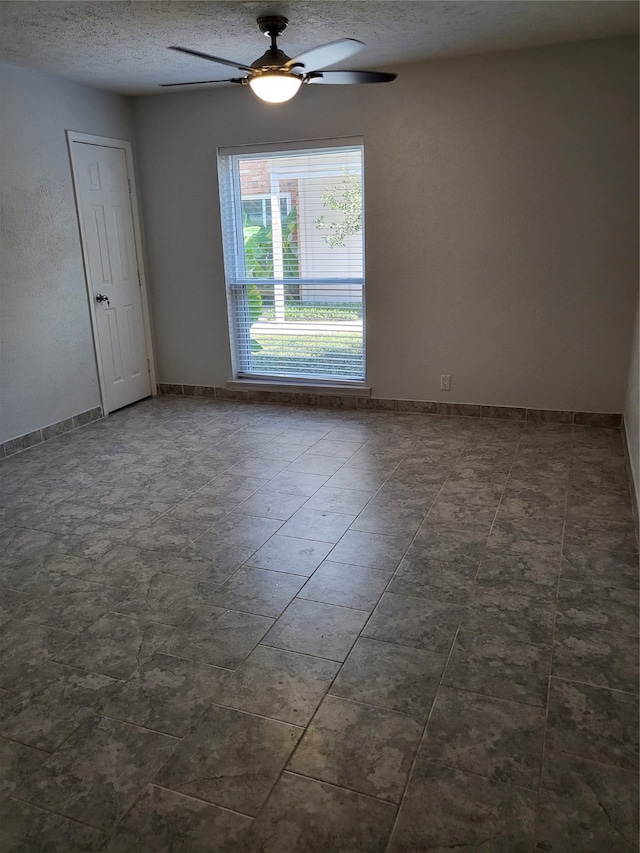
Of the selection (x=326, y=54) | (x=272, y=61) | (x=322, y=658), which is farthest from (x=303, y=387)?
(x=322, y=658)

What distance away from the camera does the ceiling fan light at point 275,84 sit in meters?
3.15

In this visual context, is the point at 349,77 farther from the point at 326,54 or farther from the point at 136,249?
the point at 136,249

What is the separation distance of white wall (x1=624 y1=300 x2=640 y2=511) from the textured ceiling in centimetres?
182

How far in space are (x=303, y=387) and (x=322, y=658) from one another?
3.48 meters

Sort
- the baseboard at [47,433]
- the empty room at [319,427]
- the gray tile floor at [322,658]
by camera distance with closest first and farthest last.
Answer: the gray tile floor at [322,658], the empty room at [319,427], the baseboard at [47,433]

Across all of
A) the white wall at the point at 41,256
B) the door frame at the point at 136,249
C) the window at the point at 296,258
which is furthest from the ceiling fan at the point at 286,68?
the door frame at the point at 136,249

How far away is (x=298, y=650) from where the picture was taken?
223 centimetres

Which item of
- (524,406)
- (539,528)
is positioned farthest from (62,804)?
(524,406)

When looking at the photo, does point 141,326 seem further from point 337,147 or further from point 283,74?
point 283,74

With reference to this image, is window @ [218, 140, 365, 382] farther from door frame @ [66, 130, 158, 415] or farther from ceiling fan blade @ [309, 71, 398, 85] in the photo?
ceiling fan blade @ [309, 71, 398, 85]

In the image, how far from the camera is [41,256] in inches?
178

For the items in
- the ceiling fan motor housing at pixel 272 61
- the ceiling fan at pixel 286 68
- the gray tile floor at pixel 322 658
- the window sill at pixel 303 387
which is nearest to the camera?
the gray tile floor at pixel 322 658

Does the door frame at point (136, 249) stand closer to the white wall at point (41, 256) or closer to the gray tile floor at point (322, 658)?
the white wall at point (41, 256)

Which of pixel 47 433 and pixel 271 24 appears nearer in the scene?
pixel 271 24
